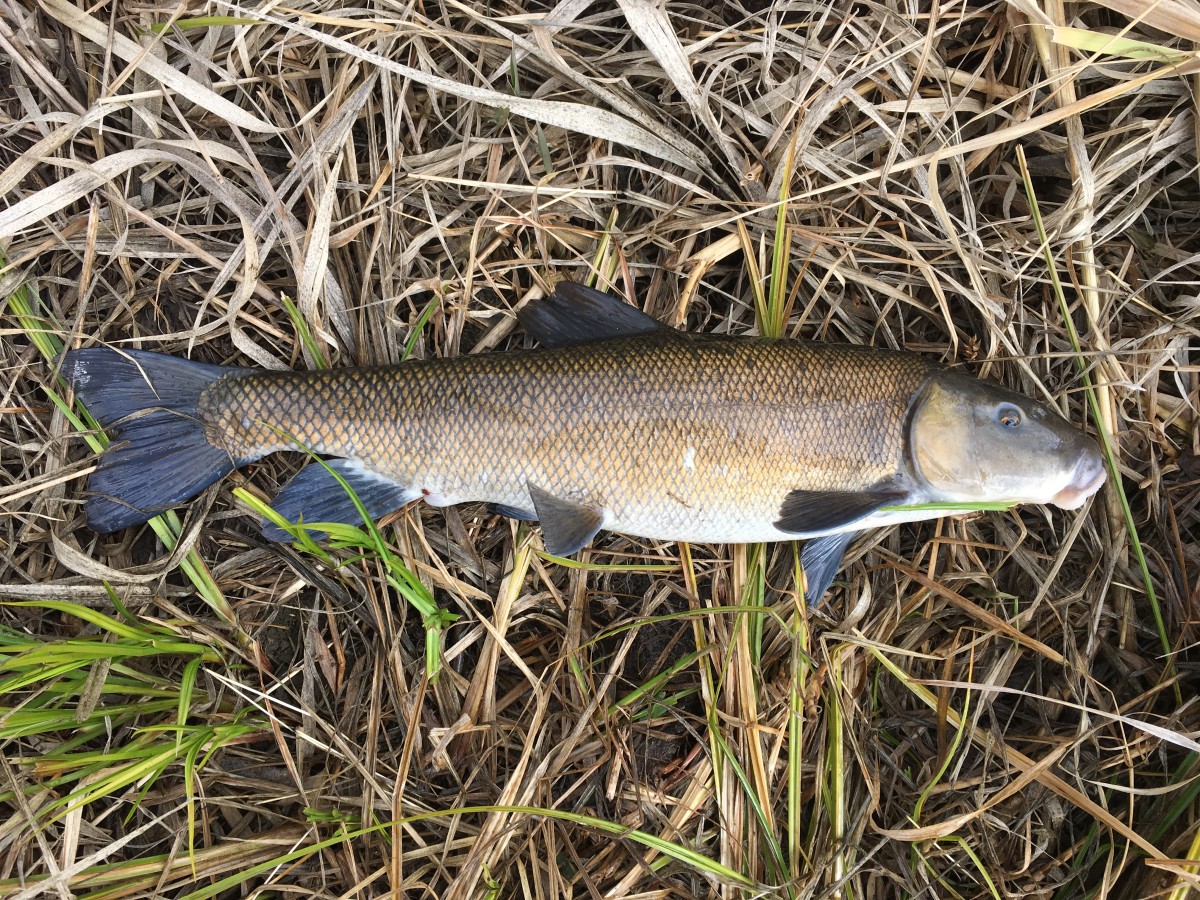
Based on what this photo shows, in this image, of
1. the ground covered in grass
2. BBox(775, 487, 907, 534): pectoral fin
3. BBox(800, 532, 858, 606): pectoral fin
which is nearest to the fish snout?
the ground covered in grass

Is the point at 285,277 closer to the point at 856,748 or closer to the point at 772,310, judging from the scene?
the point at 772,310

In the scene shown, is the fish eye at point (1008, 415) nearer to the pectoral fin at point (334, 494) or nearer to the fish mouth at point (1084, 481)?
the fish mouth at point (1084, 481)

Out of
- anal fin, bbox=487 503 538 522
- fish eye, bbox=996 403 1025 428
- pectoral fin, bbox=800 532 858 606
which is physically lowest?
pectoral fin, bbox=800 532 858 606

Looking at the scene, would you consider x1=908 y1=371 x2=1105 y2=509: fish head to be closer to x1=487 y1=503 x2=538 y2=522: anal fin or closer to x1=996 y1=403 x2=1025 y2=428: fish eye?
x1=996 y1=403 x2=1025 y2=428: fish eye

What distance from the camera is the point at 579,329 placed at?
2.38 metres

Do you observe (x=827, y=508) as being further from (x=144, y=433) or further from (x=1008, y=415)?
(x=144, y=433)

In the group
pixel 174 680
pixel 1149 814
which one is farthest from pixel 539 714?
pixel 1149 814

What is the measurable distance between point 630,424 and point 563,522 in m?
0.37

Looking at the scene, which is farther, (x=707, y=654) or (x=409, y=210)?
(x=409, y=210)

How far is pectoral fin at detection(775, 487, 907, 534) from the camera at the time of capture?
2.21m

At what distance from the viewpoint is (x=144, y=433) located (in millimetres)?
2332

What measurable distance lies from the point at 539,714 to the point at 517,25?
7.59 feet

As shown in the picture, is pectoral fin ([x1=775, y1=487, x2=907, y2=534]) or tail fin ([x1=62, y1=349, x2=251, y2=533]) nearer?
pectoral fin ([x1=775, y1=487, x2=907, y2=534])

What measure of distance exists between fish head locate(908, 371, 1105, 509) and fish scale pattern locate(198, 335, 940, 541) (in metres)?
0.07
